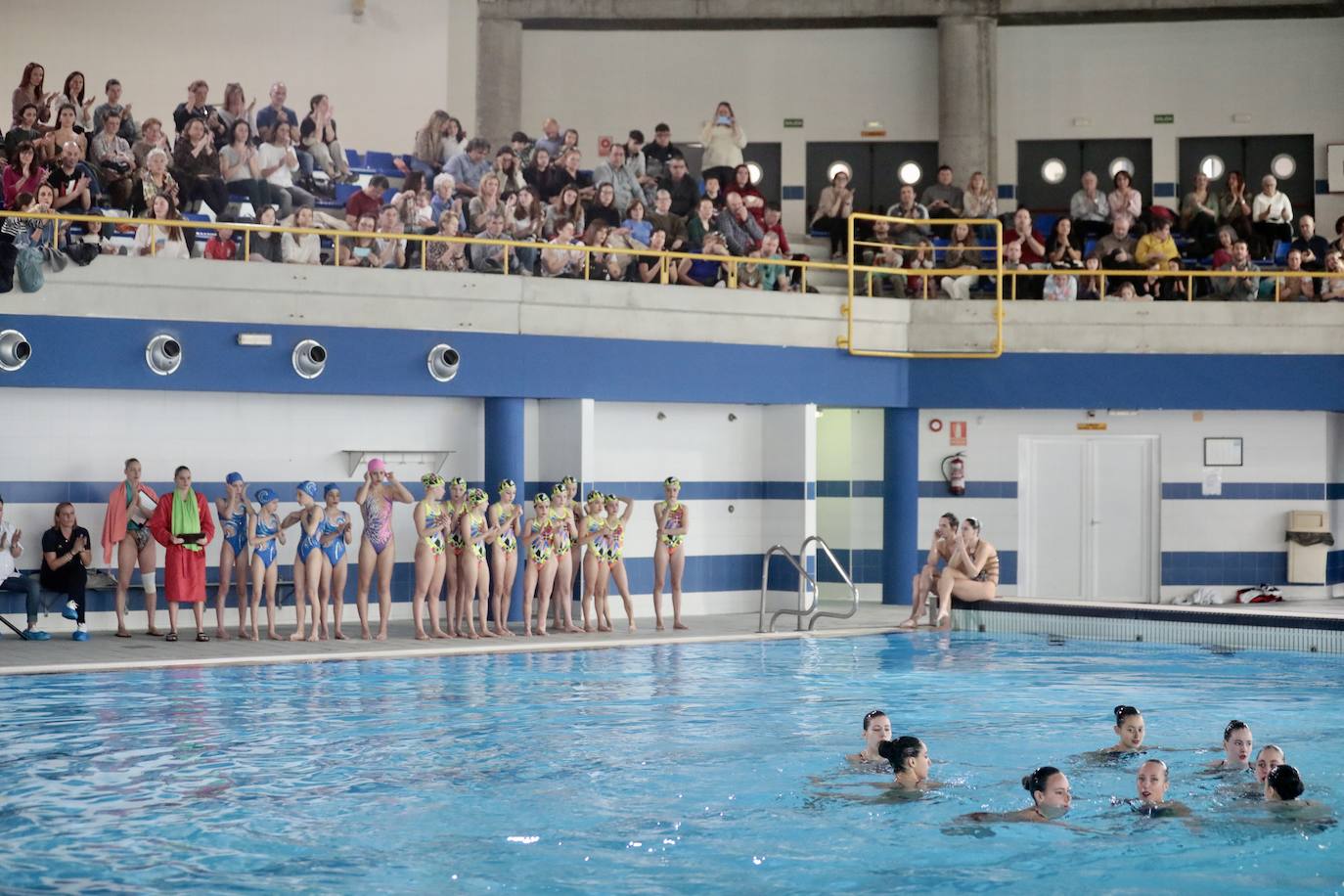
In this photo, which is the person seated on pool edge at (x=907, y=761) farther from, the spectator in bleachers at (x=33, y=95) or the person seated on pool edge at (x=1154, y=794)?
the spectator in bleachers at (x=33, y=95)

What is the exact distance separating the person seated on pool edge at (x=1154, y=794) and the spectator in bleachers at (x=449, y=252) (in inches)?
415

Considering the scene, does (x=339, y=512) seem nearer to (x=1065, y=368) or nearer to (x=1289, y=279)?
(x=1065, y=368)

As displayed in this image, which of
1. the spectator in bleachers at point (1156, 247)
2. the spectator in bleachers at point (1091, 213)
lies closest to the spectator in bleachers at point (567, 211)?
the spectator in bleachers at point (1091, 213)

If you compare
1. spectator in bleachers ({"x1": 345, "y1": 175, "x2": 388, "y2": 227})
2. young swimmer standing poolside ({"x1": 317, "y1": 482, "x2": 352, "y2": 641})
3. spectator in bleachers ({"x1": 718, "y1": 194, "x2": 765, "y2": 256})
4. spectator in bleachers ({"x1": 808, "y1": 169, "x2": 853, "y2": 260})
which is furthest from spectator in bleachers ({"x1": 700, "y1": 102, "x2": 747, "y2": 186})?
young swimmer standing poolside ({"x1": 317, "y1": 482, "x2": 352, "y2": 641})

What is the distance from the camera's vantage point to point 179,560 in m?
16.5

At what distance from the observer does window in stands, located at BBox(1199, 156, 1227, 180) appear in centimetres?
2559

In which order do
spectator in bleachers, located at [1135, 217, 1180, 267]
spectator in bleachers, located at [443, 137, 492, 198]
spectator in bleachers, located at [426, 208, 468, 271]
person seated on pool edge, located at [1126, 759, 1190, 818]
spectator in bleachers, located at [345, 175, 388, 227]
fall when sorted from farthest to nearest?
1. spectator in bleachers, located at [1135, 217, 1180, 267]
2. spectator in bleachers, located at [443, 137, 492, 198]
3. spectator in bleachers, located at [345, 175, 388, 227]
4. spectator in bleachers, located at [426, 208, 468, 271]
5. person seated on pool edge, located at [1126, 759, 1190, 818]

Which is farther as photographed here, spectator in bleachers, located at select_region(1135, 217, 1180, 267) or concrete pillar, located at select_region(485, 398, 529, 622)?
spectator in bleachers, located at select_region(1135, 217, 1180, 267)

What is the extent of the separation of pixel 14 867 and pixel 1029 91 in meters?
20.5

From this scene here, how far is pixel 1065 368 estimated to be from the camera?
21.1m

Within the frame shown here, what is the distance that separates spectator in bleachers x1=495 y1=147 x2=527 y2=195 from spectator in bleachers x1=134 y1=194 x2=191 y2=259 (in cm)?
400

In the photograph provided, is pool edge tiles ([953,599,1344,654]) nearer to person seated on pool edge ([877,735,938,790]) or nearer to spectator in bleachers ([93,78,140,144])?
person seated on pool edge ([877,735,938,790])

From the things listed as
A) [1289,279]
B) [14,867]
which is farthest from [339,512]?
[1289,279]

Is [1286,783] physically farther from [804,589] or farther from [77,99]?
[77,99]
